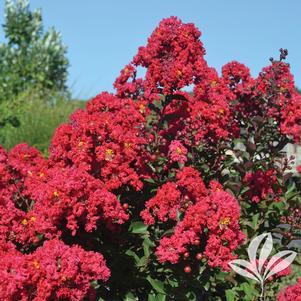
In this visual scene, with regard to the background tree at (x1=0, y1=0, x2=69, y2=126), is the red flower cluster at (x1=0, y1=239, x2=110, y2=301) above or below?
below

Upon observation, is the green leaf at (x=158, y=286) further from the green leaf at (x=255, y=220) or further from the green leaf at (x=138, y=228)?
the green leaf at (x=255, y=220)

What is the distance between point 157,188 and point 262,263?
0.81 meters

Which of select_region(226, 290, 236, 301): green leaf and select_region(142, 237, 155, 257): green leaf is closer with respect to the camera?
select_region(142, 237, 155, 257): green leaf

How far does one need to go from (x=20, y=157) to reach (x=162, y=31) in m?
1.37

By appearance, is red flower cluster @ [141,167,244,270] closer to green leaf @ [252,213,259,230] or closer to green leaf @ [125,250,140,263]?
green leaf @ [125,250,140,263]

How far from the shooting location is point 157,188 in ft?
12.9

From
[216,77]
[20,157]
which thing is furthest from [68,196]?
[216,77]

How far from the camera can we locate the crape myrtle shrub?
318 centimetres

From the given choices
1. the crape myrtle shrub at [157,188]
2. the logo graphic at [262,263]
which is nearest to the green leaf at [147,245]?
the crape myrtle shrub at [157,188]

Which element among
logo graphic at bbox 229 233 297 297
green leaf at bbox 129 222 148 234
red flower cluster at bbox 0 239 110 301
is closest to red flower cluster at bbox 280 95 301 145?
logo graphic at bbox 229 233 297 297

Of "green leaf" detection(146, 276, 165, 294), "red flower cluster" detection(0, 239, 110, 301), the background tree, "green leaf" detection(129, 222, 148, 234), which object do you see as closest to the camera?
"red flower cluster" detection(0, 239, 110, 301)

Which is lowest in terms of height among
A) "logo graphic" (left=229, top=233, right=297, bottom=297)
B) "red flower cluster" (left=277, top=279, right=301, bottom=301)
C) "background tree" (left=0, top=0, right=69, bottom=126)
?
"red flower cluster" (left=277, top=279, right=301, bottom=301)

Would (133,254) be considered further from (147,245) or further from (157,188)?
(157,188)

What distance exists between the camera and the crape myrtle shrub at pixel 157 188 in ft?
10.4
